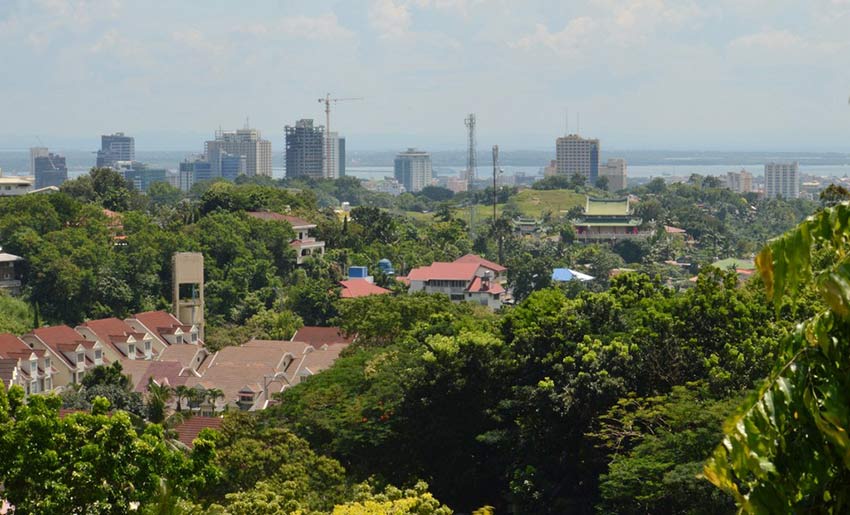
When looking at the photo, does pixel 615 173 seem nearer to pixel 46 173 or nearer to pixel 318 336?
pixel 46 173

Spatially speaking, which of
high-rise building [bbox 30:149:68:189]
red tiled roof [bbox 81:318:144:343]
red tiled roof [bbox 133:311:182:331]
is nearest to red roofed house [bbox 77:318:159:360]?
red tiled roof [bbox 81:318:144:343]

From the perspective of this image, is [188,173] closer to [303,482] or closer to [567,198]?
[567,198]

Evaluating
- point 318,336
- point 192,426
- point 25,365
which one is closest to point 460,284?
point 318,336

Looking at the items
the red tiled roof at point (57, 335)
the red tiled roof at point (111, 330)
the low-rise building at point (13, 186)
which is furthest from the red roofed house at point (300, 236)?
the low-rise building at point (13, 186)

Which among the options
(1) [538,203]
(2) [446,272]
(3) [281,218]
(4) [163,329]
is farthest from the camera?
(1) [538,203]

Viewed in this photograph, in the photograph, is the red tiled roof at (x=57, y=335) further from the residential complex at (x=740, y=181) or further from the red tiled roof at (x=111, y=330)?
the residential complex at (x=740, y=181)

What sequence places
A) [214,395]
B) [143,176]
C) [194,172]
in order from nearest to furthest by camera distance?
[214,395] < [143,176] < [194,172]

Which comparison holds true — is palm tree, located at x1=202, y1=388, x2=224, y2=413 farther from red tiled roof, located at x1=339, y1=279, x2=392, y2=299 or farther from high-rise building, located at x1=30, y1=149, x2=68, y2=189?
high-rise building, located at x1=30, y1=149, x2=68, y2=189
